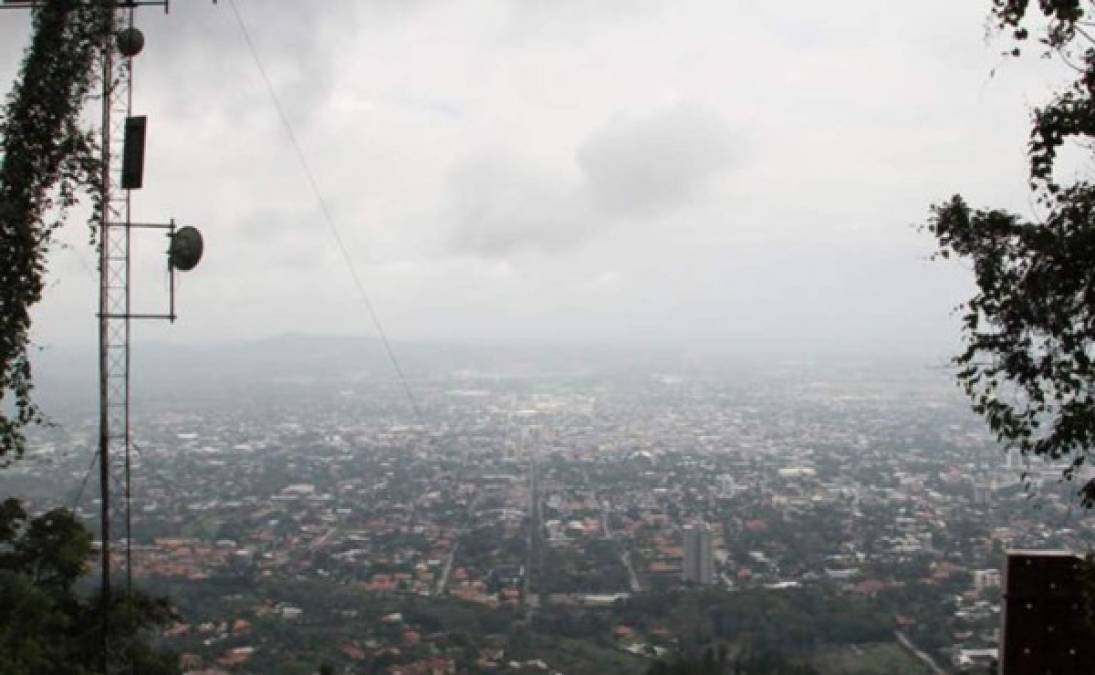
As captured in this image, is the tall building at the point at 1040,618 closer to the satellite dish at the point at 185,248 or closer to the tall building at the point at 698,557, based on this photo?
the satellite dish at the point at 185,248

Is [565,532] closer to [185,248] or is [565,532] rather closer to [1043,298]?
[185,248]

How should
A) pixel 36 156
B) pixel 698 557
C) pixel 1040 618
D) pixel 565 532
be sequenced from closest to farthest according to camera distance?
pixel 1040 618
pixel 36 156
pixel 698 557
pixel 565 532

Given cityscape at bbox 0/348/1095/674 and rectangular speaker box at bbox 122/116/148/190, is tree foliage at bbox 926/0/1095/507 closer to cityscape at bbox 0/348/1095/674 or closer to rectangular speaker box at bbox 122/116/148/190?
cityscape at bbox 0/348/1095/674

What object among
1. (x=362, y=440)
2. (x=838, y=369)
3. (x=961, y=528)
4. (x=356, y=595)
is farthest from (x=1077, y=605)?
(x=838, y=369)

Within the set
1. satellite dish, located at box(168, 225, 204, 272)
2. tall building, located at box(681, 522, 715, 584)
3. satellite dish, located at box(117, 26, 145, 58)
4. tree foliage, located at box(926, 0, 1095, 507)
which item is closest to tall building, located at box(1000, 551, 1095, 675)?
tree foliage, located at box(926, 0, 1095, 507)

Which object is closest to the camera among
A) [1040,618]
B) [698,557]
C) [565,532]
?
[1040,618]

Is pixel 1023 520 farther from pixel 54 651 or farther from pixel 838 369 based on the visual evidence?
pixel 838 369

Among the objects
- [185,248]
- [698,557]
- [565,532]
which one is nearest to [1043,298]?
[185,248]
